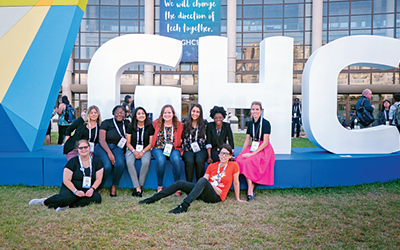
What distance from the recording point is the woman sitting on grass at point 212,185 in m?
3.72

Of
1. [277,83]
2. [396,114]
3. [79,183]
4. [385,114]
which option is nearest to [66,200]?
[79,183]

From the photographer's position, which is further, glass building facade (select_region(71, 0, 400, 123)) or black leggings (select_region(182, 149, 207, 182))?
glass building facade (select_region(71, 0, 400, 123))

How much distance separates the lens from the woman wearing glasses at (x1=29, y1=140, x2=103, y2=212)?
3.70m

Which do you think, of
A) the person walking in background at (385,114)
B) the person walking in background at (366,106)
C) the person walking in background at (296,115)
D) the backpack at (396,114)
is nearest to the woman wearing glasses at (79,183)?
the person walking in background at (366,106)

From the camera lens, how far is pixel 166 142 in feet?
15.2

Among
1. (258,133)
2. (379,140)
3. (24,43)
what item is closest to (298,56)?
(379,140)

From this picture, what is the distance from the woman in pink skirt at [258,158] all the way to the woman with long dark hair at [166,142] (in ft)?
3.34

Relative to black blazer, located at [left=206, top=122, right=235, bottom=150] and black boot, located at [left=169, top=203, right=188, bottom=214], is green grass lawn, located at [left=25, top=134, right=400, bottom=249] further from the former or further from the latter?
black blazer, located at [left=206, top=122, right=235, bottom=150]

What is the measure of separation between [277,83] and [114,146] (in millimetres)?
3200

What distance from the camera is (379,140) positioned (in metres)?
5.43

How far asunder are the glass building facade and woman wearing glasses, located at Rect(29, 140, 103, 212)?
1488cm

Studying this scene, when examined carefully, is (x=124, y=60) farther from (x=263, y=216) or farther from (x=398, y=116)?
(x=398, y=116)

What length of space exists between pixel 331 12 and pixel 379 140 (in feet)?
50.5

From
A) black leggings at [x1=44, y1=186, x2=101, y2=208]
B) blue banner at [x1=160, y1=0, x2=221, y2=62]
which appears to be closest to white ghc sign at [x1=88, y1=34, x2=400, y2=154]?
black leggings at [x1=44, y1=186, x2=101, y2=208]
